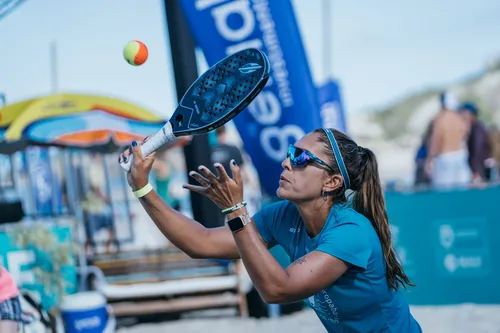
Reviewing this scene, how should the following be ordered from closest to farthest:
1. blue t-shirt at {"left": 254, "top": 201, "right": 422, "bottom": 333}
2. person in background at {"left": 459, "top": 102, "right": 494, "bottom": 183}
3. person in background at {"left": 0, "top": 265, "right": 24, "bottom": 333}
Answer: blue t-shirt at {"left": 254, "top": 201, "right": 422, "bottom": 333}
person in background at {"left": 0, "top": 265, "right": 24, "bottom": 333}
person in background at {"left": 459, "top": 102, "right": 494, "bottom": 183}

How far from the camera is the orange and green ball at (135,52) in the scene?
8.40 feet

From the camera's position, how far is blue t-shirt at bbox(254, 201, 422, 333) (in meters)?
2.09

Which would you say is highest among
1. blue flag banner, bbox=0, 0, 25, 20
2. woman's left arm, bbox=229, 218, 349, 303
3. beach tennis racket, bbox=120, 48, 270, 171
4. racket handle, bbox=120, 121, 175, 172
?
blue flag banner, bbox=0, 0, 25, 20

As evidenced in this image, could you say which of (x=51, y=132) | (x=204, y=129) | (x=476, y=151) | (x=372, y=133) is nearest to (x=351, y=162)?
(x=204, y=129)

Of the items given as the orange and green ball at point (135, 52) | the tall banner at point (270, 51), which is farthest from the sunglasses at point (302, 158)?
the tall banner at point (270, 51)

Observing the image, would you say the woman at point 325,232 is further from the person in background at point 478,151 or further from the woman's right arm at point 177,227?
the person in background at point 478,151

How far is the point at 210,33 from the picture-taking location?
16.3ft

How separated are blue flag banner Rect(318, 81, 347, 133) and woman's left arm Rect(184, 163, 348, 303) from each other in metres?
6.81

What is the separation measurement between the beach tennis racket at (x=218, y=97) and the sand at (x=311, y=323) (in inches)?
142

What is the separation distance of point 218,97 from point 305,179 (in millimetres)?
419

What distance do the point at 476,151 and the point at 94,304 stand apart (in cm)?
560

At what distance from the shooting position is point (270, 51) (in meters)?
4.95

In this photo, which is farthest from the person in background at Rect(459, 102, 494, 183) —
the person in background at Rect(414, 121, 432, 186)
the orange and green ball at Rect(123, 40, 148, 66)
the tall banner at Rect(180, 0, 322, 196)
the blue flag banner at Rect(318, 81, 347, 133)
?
the orange and green ball at Rect(123, 40, 148, 66)

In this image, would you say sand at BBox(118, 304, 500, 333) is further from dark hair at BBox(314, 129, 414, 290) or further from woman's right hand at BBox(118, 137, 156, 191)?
woman's right hand at BBox(118, 137, 156, 191)
